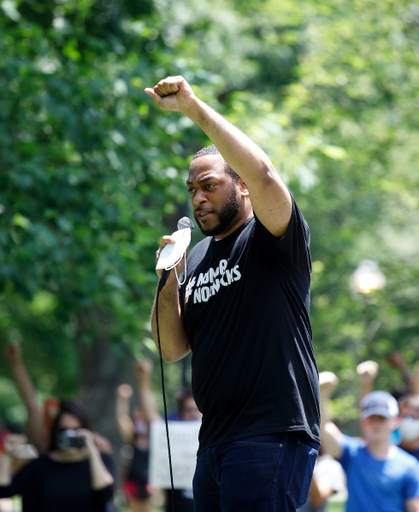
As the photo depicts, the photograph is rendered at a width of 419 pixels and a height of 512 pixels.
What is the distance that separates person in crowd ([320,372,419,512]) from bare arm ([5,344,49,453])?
7.78 ft

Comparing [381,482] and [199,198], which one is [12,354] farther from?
[199,198]

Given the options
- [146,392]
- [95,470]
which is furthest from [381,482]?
[146,392]

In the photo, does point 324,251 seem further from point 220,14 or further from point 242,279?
point 242,279

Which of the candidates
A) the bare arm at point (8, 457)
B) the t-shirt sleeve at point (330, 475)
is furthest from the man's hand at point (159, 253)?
the bare arm at point (8, 457)

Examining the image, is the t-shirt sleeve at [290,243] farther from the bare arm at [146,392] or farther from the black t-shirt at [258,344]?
the bare arm at [146,392]

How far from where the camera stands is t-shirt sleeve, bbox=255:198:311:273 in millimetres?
2246

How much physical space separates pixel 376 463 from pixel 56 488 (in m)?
2.17

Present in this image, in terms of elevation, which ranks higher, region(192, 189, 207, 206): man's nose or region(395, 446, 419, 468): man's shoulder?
region(192, 189, 207, 206): man's nose

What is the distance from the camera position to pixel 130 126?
19.2 ft

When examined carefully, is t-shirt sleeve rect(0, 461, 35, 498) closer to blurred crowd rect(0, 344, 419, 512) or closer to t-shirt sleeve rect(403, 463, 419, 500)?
blurred crowd rect(0, 344, 419, 512)

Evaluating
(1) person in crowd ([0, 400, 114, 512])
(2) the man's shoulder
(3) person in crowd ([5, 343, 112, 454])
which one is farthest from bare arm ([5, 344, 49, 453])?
(2) the man's shoulder

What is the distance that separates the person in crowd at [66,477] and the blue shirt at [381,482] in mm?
1691

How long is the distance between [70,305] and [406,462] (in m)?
2.78

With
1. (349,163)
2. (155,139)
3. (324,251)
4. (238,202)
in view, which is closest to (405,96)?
(349,163)
